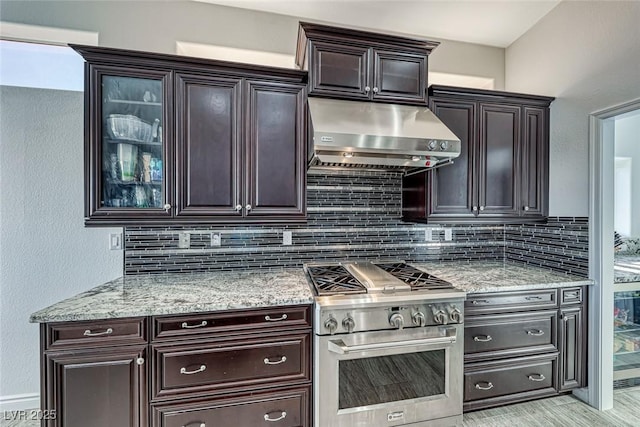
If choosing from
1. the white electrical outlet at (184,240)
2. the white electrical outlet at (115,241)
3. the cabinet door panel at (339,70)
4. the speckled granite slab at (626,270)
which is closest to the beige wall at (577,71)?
the speckled granite slab at (626,270)

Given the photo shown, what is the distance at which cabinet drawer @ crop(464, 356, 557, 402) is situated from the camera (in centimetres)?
198

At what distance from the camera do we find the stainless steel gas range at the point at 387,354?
1.67 meters

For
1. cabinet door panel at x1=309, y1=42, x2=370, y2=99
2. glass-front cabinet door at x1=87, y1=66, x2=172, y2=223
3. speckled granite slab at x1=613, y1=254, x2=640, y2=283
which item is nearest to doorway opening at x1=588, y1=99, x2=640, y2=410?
speckled granite slab at x1=613, y1=254, x2=640, y2=283

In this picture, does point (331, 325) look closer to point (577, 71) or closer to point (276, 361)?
point (276, 361)

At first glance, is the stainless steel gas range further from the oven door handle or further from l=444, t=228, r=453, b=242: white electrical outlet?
l=444, t=228, r=453, b=242: white electrical outlet

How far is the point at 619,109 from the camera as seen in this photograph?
1983 millimetres

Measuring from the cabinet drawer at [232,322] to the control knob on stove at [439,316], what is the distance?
79 centimetres

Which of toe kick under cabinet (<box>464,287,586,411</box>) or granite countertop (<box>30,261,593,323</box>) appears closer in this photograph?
granite countertop (<box>30,261,593,323</box>)

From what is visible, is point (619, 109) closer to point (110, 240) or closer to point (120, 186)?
point (120, 186)

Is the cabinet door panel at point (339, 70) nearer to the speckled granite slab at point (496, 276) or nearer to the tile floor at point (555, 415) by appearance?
the speckled granite slab at point (496, 276)

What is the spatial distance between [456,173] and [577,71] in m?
1.22

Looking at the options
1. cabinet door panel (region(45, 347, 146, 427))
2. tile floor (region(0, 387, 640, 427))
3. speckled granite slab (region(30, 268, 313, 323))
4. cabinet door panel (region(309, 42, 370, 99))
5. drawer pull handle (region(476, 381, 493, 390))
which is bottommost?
tile floor (region(0, 387, 640, 427))

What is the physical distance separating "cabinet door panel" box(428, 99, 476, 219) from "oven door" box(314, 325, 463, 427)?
0.93 meters

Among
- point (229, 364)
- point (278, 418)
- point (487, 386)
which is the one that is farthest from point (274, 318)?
point (487, 386)
